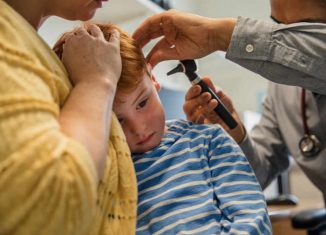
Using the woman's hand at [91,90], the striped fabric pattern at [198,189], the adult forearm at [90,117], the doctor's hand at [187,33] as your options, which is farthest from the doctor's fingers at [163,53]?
the adult forearm at [90,117]

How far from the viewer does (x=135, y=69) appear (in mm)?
843

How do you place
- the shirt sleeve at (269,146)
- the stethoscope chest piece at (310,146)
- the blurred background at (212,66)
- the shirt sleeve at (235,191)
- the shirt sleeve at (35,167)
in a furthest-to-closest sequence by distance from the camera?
the blurred background at (212,66) < the shirt sleeve at (269,146) < the stethoscope chest piece at (310,146) < the shirt sleeve at (235,191) < the shirt sleeve at (35,167)

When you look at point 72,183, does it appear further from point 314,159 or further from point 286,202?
point 286,202

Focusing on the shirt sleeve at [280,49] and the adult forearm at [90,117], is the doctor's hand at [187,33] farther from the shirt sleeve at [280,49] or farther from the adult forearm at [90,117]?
the adult forearm at [90,117]

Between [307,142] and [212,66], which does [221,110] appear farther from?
[212,66]

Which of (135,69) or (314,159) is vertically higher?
(135,69)

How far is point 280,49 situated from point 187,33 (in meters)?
0.23

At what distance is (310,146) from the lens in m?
1.37

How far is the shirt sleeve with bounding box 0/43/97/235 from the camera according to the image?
0.43 metres

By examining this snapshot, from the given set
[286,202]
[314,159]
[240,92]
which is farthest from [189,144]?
[240,92]

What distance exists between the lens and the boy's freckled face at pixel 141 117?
2.75 ft

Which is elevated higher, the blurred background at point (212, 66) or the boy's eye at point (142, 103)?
the boy's eye at point (142, 103)

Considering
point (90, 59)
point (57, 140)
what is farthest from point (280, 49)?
point (57, 140)

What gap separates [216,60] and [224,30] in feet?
6.82
